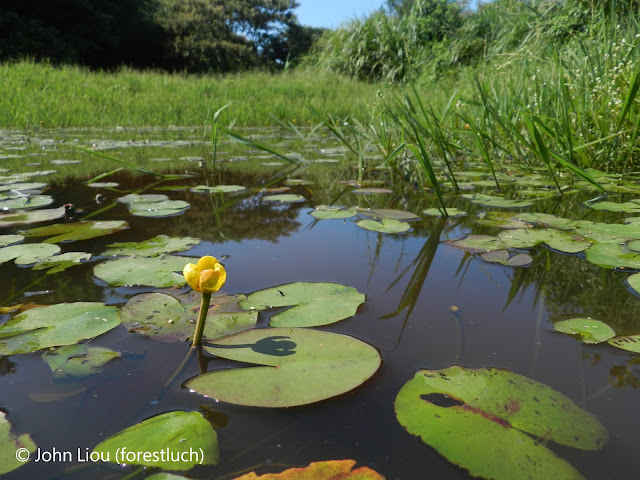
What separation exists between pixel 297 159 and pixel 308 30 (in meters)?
18.0

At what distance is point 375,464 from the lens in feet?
1.38

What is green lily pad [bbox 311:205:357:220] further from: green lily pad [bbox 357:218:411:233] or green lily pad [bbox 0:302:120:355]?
green lily pad [bbox 0:302:120:355]

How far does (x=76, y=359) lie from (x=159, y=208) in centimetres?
85

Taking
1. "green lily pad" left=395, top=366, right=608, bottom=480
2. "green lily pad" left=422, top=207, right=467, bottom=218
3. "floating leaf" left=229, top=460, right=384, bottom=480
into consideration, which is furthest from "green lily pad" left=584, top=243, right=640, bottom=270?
"floating leaf" left=229, top=460, right=384, bottom=480

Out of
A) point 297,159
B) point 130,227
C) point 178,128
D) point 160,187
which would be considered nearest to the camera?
point 130,227

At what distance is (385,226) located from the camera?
1.21 m

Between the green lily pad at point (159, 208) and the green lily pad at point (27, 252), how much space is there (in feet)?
1.14

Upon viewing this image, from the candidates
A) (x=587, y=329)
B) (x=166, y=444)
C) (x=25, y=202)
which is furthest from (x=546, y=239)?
(x=25, y=202)

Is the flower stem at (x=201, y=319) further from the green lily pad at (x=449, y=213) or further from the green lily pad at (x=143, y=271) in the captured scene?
the green lily pad at (x=449, y=213)

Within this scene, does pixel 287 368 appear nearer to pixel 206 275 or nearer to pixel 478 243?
pixel 206 275

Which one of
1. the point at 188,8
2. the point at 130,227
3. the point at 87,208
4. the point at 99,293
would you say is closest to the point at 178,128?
the point at 87,208

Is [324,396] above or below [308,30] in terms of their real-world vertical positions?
below

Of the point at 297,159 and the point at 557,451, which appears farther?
the point at 297,159

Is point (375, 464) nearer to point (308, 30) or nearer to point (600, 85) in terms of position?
point (600, 85)
